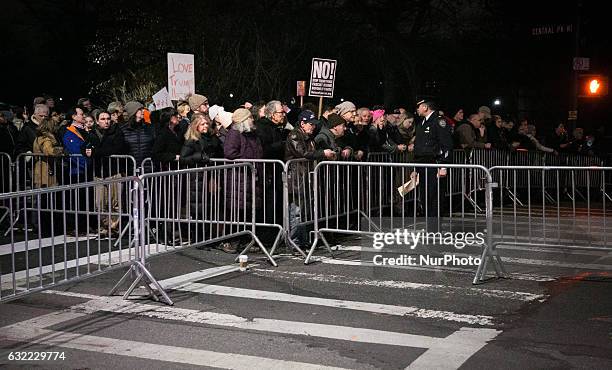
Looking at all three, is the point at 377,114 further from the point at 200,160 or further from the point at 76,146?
the point at 76,146

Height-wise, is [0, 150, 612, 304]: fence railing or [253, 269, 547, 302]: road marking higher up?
[0, 150, 612, 304]: fence railing

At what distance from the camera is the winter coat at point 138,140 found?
13.1 meters

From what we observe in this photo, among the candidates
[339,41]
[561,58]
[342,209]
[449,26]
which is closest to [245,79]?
[339,41]

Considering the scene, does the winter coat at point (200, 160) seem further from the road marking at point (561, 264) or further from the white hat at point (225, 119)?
the road marking at point (561, 264)

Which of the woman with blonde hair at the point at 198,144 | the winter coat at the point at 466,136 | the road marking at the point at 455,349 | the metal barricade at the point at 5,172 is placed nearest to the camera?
the road marking at the point at 455,349

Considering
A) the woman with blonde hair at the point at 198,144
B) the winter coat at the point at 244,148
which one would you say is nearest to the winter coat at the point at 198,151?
the woman with blonde hair at the point at 198,144

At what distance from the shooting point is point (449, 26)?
132 ft

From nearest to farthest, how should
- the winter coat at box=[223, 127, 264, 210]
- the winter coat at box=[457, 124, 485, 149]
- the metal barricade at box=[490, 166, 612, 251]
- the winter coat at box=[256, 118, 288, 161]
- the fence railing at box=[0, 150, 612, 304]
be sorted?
the fence railing at box=[0, 150, 612, 304] < the winter coat at box=[223, 127, 264, 210] < the winter coat at box=[256, 118, 288, 161] < the metal barricade at box=[490, 166, 612, 251] < the winter coat at box=[457, 124, 485, 149]

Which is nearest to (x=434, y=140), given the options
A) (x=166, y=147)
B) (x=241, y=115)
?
(x=241, y=115)

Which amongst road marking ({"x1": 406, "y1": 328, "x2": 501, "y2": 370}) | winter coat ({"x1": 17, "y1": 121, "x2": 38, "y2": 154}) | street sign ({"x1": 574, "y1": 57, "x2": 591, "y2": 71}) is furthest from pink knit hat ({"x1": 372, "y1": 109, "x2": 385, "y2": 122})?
street sign ({"x1": 574, "y1": 57, "x2": 591, "y2": 71})

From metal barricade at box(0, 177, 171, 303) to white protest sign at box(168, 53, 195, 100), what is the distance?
3.28m

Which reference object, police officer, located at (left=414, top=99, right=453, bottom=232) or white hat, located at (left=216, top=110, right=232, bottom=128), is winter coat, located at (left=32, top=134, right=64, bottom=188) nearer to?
white hat, located at (left=216, top=110, right=232, bottom=128)

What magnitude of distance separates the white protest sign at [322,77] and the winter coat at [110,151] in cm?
398

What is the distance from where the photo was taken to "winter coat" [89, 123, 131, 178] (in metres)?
13.0
